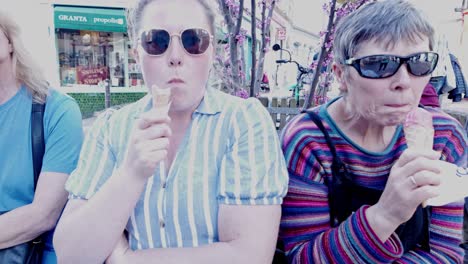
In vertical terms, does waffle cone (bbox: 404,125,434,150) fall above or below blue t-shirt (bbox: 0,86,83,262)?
above

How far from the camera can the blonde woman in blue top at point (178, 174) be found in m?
1.22

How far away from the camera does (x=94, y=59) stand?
40.7 feet

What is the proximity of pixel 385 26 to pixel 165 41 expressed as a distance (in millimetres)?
787

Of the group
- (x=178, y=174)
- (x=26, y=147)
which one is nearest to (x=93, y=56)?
(x=26, y=147)

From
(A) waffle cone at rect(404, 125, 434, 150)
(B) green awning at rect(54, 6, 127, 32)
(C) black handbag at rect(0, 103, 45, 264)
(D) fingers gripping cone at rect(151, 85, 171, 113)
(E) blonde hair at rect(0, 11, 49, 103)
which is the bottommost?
(C) black handbag at rect(0, 103, 45, 264)

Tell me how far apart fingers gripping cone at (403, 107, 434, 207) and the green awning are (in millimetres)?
11258

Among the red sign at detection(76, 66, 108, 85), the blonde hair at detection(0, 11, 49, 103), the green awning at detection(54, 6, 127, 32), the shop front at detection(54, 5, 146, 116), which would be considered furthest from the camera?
the red sign at detection(76, 66, 108, 85)

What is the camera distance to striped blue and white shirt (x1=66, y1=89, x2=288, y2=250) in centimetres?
132

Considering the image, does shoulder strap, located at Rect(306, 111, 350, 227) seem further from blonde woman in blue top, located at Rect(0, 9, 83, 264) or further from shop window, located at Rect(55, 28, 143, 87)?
shop window, located at Rect(55, 28, 143, 87)

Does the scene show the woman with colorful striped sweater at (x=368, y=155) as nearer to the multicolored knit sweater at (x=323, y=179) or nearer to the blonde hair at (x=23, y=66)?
the multicolored knit sweater at (x=323, y=179)

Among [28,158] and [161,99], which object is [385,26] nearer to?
[161,99]

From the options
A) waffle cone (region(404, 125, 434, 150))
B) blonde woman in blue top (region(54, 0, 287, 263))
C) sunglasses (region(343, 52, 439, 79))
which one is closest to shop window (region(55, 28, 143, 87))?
blonde woman in blue top (region(54, 0, 287, 263))

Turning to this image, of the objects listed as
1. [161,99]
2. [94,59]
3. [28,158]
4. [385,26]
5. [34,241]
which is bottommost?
[34,241]

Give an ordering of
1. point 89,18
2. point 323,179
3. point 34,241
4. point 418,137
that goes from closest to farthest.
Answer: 1. point 418,137
2. point 323,179
3. point 34,241
4. point 89,18
